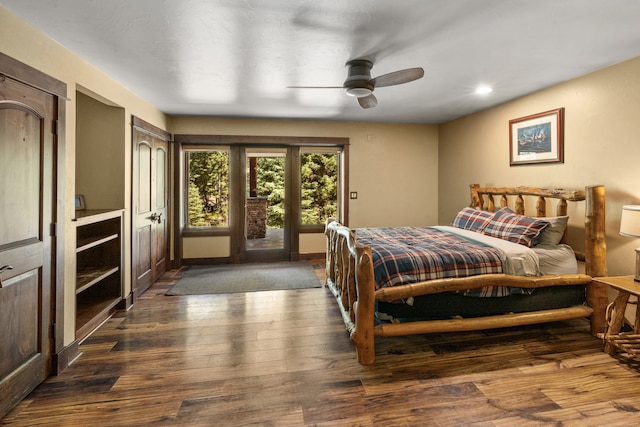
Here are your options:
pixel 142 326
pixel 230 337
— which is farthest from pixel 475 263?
pixel 142 326

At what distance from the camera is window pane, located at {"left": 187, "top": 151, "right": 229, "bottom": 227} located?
521 centimetres

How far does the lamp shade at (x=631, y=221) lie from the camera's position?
7.44ft

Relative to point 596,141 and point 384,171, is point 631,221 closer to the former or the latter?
point 596,141

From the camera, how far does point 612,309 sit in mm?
2518

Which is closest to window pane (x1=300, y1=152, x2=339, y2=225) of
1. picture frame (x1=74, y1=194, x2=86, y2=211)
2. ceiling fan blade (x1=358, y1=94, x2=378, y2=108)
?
ceiling fan blade (x1=358, y1=94, x2=378, y2=108)

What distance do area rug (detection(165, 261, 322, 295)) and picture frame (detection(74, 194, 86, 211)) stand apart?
4.40 feet

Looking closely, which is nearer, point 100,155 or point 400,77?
point 400,77

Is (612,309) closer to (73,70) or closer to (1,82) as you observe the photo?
(1,82)

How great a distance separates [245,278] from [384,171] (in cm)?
293

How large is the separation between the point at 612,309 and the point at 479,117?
2.97 m

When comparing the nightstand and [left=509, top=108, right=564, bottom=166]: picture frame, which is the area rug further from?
[left=509, top=108, right=564, bottom=166]: picture frame

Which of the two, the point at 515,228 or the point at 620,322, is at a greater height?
the point at 515,228

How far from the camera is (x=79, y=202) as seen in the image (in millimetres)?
3234

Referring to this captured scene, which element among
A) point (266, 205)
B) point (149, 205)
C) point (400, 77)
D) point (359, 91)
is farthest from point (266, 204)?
point (400, 77)
